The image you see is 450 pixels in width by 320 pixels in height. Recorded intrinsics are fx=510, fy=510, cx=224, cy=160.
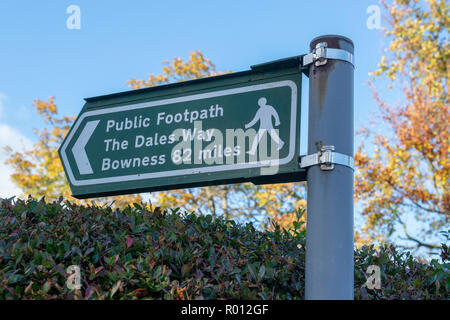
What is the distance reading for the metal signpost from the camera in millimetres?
2678

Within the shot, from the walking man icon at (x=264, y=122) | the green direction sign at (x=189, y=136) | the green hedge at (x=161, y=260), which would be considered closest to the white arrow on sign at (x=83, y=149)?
the green direction sign at (x=189, y=136)

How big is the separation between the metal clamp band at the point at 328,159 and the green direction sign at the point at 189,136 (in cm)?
14

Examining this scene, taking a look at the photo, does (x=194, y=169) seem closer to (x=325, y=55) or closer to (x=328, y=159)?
(x=328, y=159)

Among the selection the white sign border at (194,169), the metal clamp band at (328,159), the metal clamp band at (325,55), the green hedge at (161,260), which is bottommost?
the green hedge at (161,260)

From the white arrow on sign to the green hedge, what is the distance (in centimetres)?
38

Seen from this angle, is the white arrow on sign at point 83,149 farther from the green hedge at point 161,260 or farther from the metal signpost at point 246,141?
the green hedge at point 161,260

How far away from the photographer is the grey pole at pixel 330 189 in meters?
2.61

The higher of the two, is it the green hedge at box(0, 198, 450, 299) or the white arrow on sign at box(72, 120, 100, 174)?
the white arrow on sign at box(72, 120, 100, 174)

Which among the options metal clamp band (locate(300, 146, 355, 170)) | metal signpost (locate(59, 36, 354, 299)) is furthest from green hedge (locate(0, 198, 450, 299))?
metal clamp band (locate(300, 146, 355, 170))

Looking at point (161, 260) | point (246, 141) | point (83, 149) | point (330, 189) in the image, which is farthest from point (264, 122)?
point (83, 149)

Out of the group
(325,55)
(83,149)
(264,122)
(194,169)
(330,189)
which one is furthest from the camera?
(83,149)

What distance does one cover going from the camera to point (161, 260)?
3.07 meters

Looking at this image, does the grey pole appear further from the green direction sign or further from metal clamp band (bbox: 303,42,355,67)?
the green direction sign

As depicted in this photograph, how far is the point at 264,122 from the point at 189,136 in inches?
21.3
